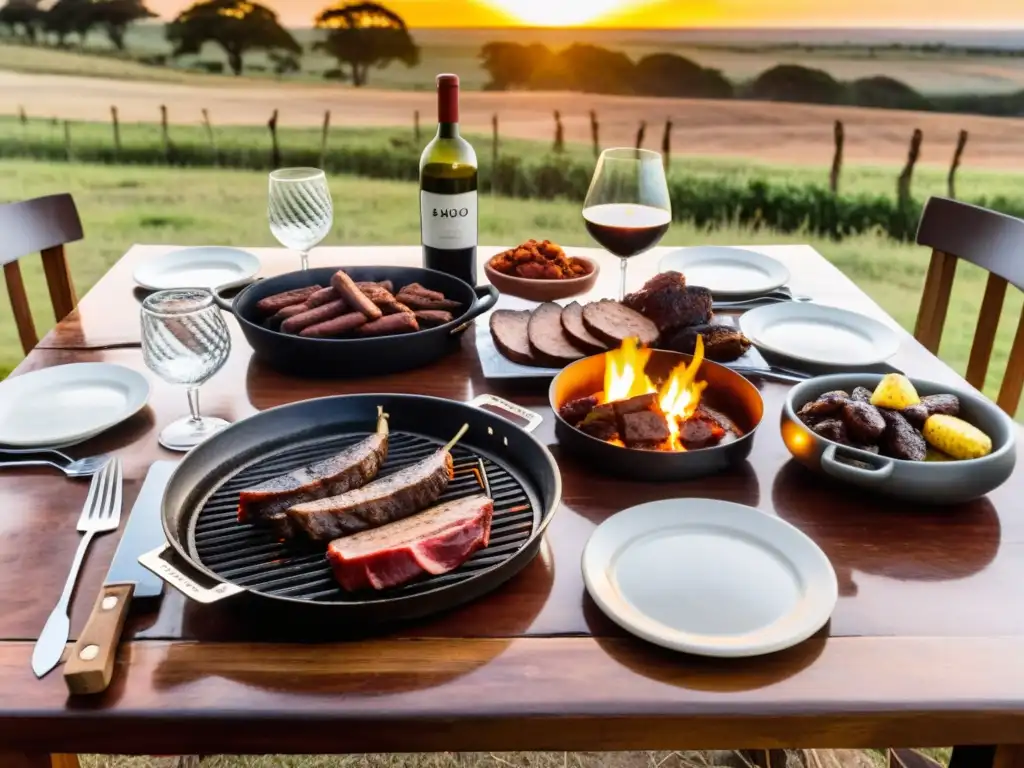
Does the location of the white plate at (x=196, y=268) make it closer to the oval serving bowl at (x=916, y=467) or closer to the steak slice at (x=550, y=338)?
the steak slice at (x=550, y=338)

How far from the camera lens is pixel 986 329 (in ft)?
7.32

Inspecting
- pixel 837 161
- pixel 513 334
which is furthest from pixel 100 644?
pixel 837 161

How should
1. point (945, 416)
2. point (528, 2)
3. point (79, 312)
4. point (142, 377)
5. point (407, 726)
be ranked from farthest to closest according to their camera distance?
point (528, 2) < point (79, 312) < point (142, 377) < point (945, 416) < point (407, 726)

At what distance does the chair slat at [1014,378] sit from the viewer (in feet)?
7.02

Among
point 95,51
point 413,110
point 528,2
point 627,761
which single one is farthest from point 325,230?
point 95,51

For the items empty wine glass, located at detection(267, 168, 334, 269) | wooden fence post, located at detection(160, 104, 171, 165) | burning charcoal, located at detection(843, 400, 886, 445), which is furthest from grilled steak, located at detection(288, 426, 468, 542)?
wooden fence post, located at detection(160, 104, 171, 165)

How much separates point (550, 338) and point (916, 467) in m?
0.78

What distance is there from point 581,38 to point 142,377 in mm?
5729

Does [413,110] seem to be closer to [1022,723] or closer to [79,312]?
[79,312]

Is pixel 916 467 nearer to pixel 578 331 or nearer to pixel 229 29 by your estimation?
pixel 578 331

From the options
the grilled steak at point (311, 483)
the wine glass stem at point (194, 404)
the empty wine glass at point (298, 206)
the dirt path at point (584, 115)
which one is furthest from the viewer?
the dirt path at point (584, 115)

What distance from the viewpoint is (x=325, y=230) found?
2.13m

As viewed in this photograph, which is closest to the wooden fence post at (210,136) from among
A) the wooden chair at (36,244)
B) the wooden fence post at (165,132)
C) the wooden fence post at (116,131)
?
the wooden fence post at (165,132)

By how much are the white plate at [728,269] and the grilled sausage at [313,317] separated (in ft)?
3.18
